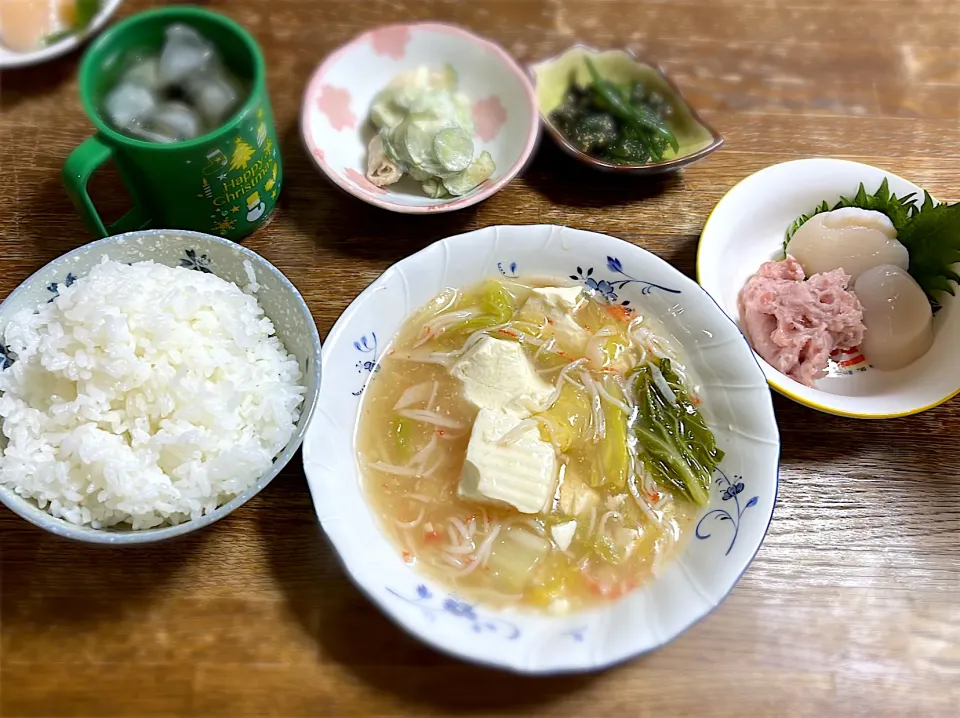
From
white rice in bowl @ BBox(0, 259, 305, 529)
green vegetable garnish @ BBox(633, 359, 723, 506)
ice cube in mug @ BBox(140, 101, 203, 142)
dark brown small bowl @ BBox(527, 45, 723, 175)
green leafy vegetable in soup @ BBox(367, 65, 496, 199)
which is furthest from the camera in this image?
dark brown small bowl @ BBox(527, 45, 723, 175)

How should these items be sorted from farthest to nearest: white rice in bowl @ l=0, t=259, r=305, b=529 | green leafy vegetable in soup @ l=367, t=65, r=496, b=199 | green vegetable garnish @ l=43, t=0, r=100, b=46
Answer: green vegetable garnish @ l=43, t=0, r=100, b=46, green leafy vegetable in soup @ l=367, t=65, r=496, b=199, white rice in bowl @ l=0, t=259, r=305, b=529

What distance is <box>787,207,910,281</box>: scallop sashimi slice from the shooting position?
6.21ft

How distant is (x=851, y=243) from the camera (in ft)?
6.20

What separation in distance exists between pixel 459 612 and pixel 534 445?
0.39m

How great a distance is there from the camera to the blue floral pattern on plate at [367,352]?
1.72m

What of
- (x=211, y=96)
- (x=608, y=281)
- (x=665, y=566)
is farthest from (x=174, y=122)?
(x=665, y=566)

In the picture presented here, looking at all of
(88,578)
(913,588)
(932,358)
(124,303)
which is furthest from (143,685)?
(932,358)

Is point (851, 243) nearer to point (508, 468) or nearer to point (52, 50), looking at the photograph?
point (508, 468)

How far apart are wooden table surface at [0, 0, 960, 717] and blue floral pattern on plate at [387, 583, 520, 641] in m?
0.14

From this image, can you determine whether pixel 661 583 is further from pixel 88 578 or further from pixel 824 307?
pixel 88 578

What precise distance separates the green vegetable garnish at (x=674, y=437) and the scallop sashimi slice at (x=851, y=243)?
57 centimetres

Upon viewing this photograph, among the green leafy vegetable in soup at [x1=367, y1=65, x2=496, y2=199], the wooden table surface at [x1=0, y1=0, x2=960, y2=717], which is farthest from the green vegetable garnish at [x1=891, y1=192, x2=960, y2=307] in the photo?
the green leafy vegetable in soup at [x1=367, y1=65, x2=496, y2=199]

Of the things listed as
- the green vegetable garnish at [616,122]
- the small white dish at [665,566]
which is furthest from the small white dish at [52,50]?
the green vegetable garnish at [616,122]

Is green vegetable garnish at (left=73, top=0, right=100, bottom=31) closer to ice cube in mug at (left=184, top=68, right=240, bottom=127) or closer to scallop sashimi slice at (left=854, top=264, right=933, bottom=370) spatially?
ice cube in mug at (left=184, top=68, right=240, bottom=127)
